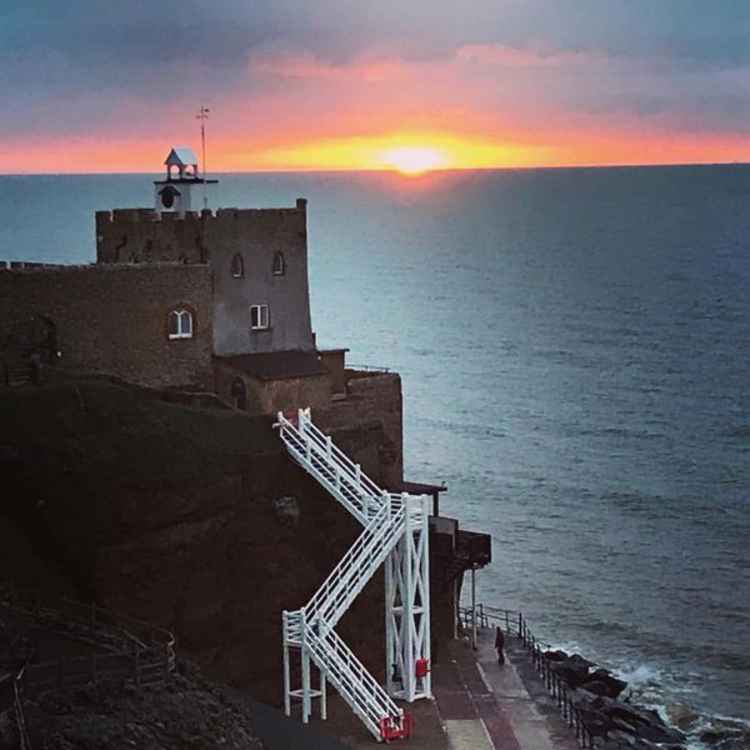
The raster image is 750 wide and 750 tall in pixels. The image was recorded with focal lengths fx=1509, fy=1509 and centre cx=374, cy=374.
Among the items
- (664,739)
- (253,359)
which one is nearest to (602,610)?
(664,739)

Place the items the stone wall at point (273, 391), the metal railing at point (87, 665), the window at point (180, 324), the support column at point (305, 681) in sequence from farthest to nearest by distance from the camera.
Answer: the window at point (180, 324)
the stone wall at point (273, 391)
the support column at point (305, 681)
the metal railing at point (87, 665)

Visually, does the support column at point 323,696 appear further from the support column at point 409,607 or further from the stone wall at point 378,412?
the stone wall at point 378,412

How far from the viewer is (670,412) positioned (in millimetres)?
99812

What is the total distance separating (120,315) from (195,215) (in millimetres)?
5424

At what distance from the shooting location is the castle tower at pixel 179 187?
170ft

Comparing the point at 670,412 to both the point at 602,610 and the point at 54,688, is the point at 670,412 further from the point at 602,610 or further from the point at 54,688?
the point at 54,688

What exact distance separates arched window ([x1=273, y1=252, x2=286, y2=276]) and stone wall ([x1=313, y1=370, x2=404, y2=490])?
14.9 feet

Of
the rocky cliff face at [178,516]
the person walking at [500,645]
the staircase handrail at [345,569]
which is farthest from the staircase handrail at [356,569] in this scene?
the person walking at [500,645]

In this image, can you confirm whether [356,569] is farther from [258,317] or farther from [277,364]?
[258,317]

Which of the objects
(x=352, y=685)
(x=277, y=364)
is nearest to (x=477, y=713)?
(x=352, y=685)

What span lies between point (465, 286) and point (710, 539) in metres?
124

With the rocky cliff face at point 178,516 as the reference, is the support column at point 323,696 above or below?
below

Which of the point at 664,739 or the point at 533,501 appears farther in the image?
the point at 533,501

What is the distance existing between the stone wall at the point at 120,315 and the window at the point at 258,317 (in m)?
2.80
